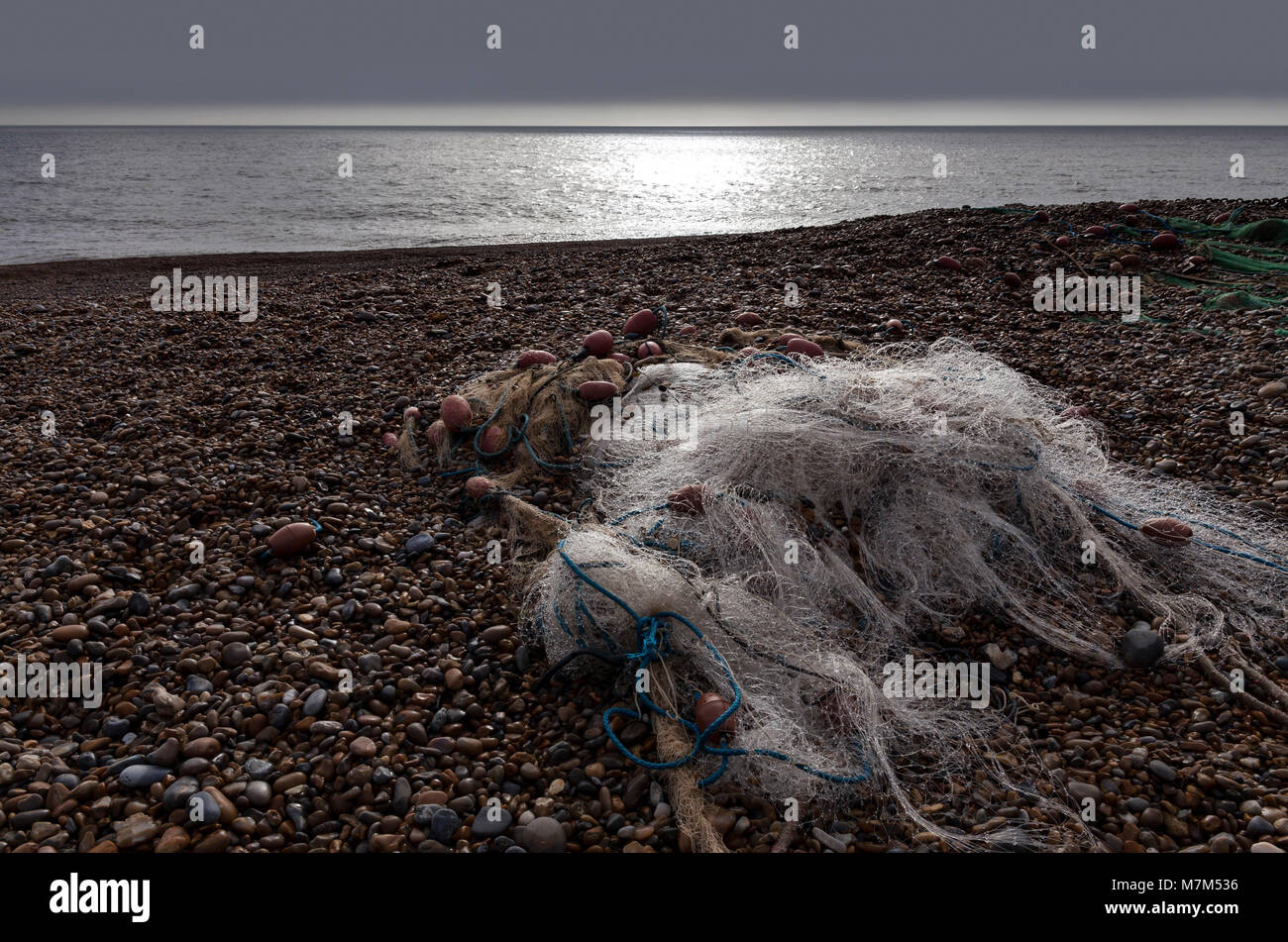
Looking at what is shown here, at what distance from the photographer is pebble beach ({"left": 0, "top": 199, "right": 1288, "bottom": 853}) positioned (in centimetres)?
264

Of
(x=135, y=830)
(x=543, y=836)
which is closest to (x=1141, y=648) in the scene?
(x=543, y=836)

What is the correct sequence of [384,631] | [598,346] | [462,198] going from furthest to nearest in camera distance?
[462,198]
[598,346]
[384,631]

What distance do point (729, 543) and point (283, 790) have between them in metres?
2.07

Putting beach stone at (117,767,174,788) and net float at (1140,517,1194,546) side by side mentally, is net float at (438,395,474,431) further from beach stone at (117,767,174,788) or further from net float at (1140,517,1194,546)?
net float at (1140,517,1194,546)

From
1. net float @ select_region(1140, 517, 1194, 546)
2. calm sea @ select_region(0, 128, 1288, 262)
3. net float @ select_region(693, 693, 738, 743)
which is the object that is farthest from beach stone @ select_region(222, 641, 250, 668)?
calm sea @ select_region(0, 128, 1288, 262)

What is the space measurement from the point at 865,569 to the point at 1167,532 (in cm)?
155

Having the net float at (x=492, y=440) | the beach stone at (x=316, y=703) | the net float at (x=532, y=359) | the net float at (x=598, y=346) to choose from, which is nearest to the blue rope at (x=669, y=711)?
the beach stone at (x=316, y=703)

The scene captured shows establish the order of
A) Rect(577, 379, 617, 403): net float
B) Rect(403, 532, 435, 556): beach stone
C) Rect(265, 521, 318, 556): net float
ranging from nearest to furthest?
Rect(265, 521, 318, 556): net float, Rect(403, 532, 435, 556): beach stone, Rect(577, 379, 617, 403): net float

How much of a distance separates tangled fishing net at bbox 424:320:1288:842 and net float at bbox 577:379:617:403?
66 cm

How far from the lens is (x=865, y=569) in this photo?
371cm

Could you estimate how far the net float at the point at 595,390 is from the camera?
201 inches

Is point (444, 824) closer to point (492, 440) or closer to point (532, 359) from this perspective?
point (492, 440)
